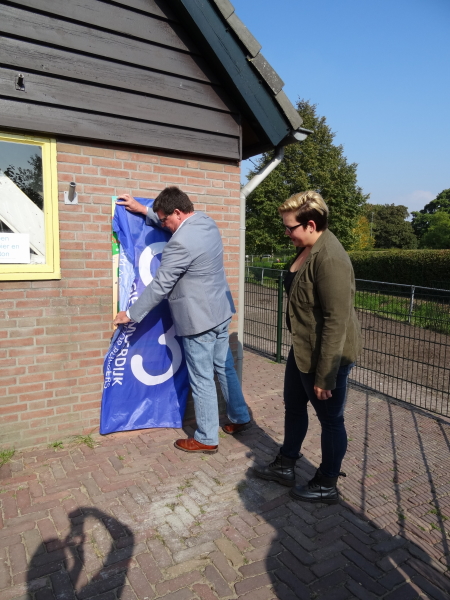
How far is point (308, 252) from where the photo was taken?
2904 millimetres

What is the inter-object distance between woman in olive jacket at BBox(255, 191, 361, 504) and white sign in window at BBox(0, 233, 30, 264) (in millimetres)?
2080

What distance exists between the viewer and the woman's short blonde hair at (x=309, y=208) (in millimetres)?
2795

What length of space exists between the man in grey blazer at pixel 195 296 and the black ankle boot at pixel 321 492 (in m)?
0.88

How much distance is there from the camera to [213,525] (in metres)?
2.82

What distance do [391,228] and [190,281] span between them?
6407 cm

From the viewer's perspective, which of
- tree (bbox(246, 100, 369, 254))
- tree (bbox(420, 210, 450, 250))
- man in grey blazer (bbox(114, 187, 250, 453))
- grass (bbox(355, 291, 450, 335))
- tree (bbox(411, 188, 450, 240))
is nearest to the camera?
man in grey blazer (bbox(114, 187, 250, 453))

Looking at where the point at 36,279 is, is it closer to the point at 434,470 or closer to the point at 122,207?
the point at 122,207

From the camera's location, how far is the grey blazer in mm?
3416

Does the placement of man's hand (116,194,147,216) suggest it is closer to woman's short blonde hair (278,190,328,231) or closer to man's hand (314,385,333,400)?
woman's short blonde hair (278,190,328,231)

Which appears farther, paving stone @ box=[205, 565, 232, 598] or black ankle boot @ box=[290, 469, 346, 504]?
black ankle boot @ box=[290, 469, 346, 504]

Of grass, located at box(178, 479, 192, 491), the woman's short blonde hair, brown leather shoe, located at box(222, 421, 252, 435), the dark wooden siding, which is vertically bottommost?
grass, located at box(178, 479, 192, 491)

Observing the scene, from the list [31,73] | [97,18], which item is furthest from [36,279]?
[97,18]

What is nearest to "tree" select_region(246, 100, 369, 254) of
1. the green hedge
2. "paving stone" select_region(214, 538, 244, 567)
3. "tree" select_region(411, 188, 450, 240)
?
the green hedge

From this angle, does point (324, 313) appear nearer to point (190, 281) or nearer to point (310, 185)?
point (190, 281)
